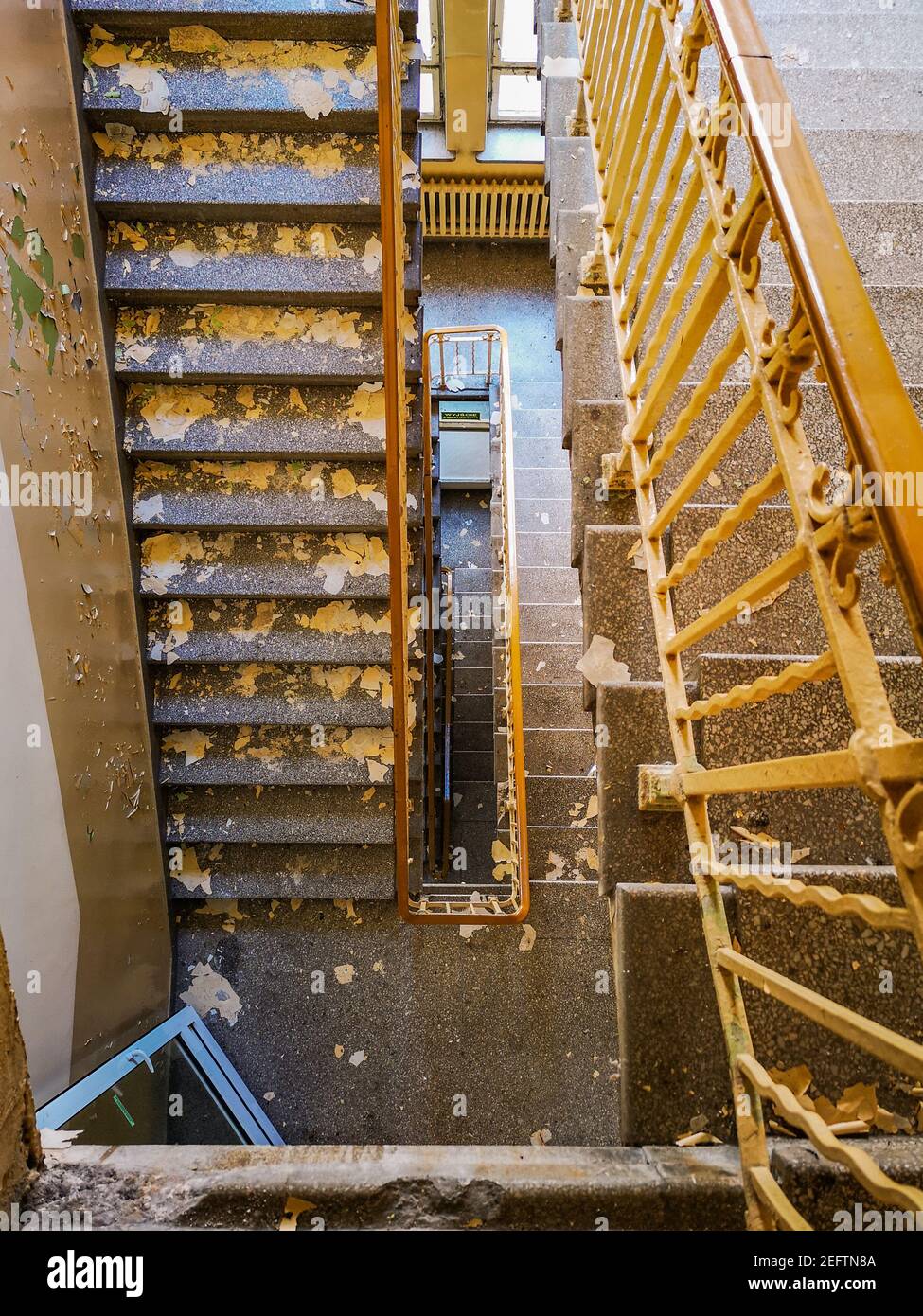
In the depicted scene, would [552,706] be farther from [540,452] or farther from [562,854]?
[540,452]

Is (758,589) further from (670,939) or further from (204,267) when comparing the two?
(204,267)

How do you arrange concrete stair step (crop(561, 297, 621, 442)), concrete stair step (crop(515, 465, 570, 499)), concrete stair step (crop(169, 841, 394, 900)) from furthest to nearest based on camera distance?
concrete stair step (crop(515, 465, 570, 499)), concrete stair step (crop(169, 841, 394, 900)), concrete stair step (crop(561, 297, 621, 442))

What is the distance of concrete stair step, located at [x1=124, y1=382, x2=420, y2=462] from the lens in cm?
255

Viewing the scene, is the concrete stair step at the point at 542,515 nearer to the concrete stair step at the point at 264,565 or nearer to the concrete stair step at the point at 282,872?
the concrete stair step at the point at 264,565

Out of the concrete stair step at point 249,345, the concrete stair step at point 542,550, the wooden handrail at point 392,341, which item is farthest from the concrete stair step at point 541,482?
the wooden handrail at point 392,341

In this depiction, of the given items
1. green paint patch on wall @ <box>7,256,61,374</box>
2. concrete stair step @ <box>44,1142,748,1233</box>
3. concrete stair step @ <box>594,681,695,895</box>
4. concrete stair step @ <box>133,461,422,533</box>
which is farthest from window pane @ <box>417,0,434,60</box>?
concrete stair step @ <box>44,1142,748,1233</box>

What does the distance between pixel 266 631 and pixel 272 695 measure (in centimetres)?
25

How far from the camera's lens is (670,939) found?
4.53 feet

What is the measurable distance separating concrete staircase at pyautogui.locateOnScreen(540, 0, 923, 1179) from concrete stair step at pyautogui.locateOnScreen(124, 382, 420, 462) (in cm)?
78

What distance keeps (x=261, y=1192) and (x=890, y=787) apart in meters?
1.11

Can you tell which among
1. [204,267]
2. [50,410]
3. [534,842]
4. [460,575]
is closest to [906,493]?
[50,410]

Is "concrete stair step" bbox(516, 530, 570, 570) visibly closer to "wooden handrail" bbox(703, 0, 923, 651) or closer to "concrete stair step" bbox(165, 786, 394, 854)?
"concrete stair step" bbox(165, 786, 394, 854)

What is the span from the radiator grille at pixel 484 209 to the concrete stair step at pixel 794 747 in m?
6.87

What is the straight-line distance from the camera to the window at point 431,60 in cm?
626
